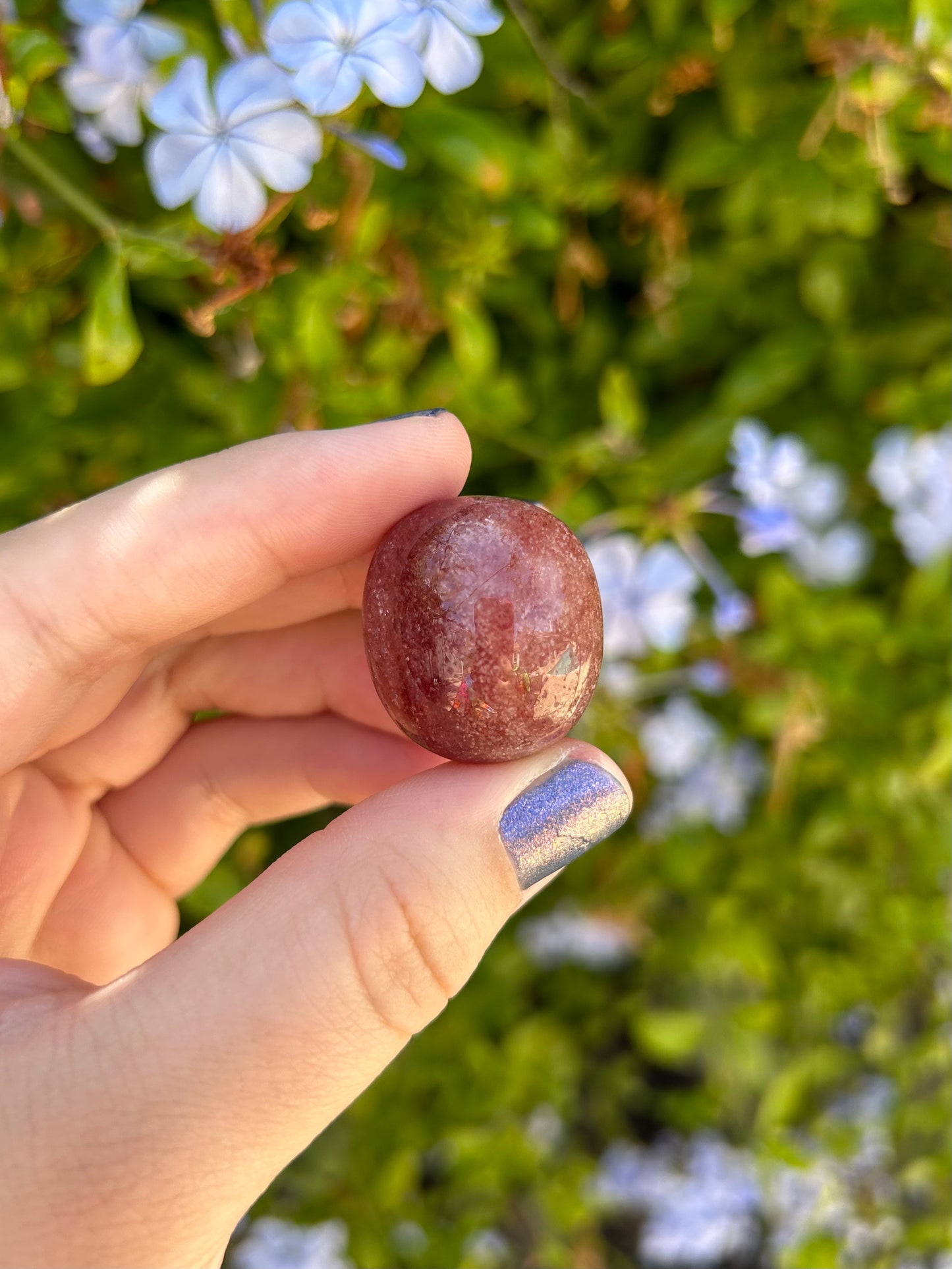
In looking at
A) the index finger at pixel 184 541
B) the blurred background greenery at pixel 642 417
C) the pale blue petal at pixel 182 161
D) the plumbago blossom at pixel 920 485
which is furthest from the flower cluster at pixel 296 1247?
the pale blue petal at pixel 182 161

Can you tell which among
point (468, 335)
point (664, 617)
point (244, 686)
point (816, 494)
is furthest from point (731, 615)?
point (244, 686)

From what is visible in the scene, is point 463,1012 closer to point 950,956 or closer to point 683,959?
point 683,959

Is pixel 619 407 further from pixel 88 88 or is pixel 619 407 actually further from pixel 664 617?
pixel 88 88

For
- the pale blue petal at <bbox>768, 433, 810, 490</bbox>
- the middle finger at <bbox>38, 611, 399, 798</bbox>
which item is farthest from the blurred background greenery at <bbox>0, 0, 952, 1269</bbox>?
the middle finger at <bbox>38, 611, 399, 798</bbox>

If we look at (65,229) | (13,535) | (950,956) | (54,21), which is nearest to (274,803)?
(13,535)

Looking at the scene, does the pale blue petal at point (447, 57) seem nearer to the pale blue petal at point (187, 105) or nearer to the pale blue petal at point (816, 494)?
the pale blue petal at point (187, 105)
